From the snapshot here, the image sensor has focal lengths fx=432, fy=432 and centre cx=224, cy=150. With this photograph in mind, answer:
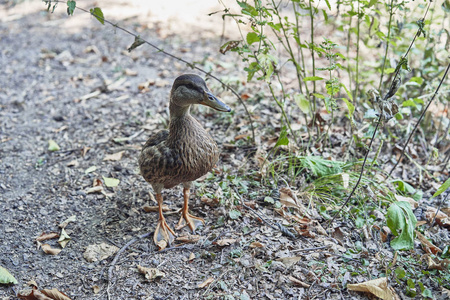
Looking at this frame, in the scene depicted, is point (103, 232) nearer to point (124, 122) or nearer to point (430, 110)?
point (124, 122)

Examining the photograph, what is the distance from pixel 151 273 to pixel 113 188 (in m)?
1.16

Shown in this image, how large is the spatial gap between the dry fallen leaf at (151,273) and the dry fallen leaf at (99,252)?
0.32 meters

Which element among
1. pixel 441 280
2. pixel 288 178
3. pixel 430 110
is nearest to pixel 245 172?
pixel 288 178

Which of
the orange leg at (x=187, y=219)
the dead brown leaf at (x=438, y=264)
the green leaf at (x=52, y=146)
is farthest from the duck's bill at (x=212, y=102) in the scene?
the green leaf at (x=52, y=146)

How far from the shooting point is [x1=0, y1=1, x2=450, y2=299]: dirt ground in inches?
108

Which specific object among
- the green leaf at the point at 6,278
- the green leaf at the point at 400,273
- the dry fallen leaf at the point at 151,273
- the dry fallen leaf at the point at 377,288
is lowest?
the green leaf at the point at 6,278

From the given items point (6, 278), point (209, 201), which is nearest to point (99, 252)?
point (6, 278)

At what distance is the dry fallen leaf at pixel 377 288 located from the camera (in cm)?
247

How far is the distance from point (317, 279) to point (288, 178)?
1.04m

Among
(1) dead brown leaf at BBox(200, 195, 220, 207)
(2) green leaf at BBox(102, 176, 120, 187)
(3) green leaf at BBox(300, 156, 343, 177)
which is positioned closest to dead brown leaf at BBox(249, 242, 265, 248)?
(1) dead brown leaf at BBox(200, 195, 220, 207)

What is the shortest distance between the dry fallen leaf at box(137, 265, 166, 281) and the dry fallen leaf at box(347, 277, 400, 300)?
1175 mm

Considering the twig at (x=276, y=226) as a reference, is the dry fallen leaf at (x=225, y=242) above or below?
below

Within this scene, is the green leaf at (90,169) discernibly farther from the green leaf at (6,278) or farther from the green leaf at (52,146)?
the green leaf at (6,278)

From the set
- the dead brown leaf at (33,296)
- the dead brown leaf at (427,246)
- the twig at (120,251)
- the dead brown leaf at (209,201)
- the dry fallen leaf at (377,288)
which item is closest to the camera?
the dry fallen leaf at (377,288)
